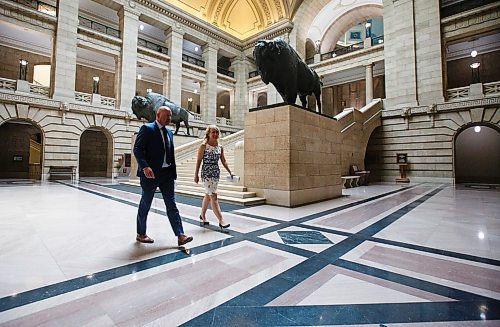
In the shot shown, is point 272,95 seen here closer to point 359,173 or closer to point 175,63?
point 175,63

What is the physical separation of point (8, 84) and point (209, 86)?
13850mm

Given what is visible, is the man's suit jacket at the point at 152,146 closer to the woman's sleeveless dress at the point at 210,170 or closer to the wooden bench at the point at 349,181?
the woman's sleeveless dress at the point at 210,170

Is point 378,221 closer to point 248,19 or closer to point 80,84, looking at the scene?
point 80,84

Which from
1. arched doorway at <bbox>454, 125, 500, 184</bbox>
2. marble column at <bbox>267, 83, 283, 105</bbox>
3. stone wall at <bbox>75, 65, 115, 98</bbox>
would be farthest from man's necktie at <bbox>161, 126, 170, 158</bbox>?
stone wall at <bbox>75, 65, 115, 98</bbox>

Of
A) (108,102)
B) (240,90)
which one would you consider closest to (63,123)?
(108,102)

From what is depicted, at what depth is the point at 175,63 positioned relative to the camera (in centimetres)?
2038

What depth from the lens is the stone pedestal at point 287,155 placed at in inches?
231

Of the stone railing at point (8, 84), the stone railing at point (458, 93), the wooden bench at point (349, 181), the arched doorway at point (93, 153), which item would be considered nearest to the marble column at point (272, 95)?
the stone railing at point (458, 93)

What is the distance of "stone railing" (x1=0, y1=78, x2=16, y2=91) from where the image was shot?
43.7ft

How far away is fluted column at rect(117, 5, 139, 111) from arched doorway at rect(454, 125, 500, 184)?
23.5 m

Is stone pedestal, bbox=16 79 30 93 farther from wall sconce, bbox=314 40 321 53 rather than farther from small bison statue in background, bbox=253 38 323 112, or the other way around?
wall sconce, bbox=314 40 321 53

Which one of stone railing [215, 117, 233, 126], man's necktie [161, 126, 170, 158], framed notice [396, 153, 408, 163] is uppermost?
stone railing [215, 117, 233, 126]

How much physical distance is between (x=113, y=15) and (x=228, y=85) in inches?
440

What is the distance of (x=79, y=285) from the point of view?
6.34ft
